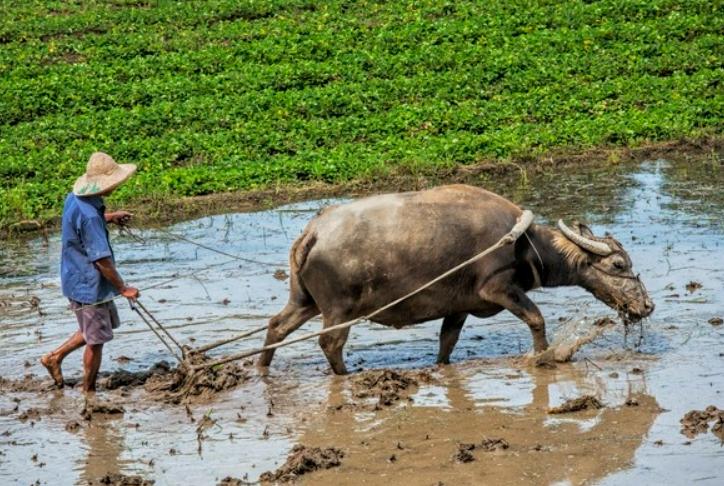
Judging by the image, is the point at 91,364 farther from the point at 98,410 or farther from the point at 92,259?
the point at 92,259

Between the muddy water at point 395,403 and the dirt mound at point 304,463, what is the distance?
63 mm

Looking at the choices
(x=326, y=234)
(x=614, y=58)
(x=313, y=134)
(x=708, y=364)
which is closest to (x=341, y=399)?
(x=326, y=234)

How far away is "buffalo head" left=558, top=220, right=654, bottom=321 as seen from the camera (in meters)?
9.67

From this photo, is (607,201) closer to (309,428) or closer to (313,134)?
(313,134)

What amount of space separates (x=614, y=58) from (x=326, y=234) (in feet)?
34.4

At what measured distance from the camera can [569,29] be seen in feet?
66.5

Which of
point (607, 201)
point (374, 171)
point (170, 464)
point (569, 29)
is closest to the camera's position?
point (170, 464)

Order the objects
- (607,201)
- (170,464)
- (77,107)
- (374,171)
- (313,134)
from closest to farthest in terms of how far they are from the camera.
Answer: (170,464), (607,201), (374,171), (313,134), (77,107)

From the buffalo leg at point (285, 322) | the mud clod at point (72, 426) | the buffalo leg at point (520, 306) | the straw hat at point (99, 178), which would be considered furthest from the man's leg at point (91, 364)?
the buffalo leg at point (520, 306)

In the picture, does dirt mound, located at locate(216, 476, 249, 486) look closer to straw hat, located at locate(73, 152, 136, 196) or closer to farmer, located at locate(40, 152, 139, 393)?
farmer, located at locate(40, 152, 139, 393)

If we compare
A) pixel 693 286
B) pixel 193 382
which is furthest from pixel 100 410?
pixel 693 286

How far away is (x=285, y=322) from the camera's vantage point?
9594mm

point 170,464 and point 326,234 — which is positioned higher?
point 326,234

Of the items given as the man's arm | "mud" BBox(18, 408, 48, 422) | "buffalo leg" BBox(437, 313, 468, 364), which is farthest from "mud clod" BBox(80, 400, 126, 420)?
"buffalo leg" BBox(437, 313, 468, 364)
